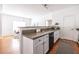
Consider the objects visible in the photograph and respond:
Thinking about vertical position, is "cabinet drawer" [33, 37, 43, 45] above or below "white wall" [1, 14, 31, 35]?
below

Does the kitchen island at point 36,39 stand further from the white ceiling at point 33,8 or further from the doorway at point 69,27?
the white ceiling at point 33,8

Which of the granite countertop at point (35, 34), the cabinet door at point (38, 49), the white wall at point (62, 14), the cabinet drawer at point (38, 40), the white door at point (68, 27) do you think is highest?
the white wall at point (62, 14)

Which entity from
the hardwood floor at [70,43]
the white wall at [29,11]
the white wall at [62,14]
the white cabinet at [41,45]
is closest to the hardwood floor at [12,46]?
the hardwood floor at [70,43]

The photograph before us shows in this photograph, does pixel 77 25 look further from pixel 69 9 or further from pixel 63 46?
pixel 63 46

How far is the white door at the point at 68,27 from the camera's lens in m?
1.24

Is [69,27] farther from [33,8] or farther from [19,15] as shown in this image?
[19,15]

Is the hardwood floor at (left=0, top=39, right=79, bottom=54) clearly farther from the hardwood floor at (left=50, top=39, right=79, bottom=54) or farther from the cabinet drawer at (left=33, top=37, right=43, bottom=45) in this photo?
the cabinet drawer at (left=33, top=37, right=43, bottom=45)

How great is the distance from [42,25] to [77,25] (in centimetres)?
45

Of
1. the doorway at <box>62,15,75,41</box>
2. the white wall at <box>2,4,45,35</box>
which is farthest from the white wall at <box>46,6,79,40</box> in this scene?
the white wall at <box>2,4,45,35</box>

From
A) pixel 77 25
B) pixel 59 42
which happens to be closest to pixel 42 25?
pixel 59 42

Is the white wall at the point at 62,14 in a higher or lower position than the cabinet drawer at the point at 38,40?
higher

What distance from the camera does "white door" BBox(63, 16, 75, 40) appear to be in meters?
1.24
